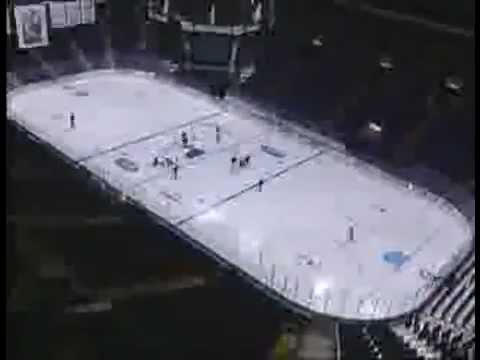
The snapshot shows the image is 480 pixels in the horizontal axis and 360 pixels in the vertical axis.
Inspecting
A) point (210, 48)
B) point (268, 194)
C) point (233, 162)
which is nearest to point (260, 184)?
point (268, 194)

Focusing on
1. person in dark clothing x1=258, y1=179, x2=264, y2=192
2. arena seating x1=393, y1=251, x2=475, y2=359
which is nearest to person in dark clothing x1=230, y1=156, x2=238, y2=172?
person in dark clothing x1=258, y1=179, x2=264, y2=192

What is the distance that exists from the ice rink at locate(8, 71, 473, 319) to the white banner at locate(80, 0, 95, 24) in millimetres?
2951

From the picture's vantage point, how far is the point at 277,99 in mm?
12812

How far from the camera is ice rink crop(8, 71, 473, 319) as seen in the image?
26.0 ft

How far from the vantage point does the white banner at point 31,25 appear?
1473 cm

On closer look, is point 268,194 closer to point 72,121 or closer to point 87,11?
point 72,121

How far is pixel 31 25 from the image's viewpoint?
14.9 metres

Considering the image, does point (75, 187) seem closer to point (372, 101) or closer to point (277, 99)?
point (277, 99)

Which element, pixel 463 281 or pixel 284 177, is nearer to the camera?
pixel 463 281

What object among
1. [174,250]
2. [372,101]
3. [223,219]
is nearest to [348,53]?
[372,101]

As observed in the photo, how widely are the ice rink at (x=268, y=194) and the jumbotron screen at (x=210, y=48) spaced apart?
1064 millimetres

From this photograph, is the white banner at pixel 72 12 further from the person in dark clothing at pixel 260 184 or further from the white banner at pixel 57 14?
the person in dark clothing at pixel 260 184

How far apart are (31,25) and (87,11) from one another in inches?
55.8

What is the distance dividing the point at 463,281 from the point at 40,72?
9610 millimetres
